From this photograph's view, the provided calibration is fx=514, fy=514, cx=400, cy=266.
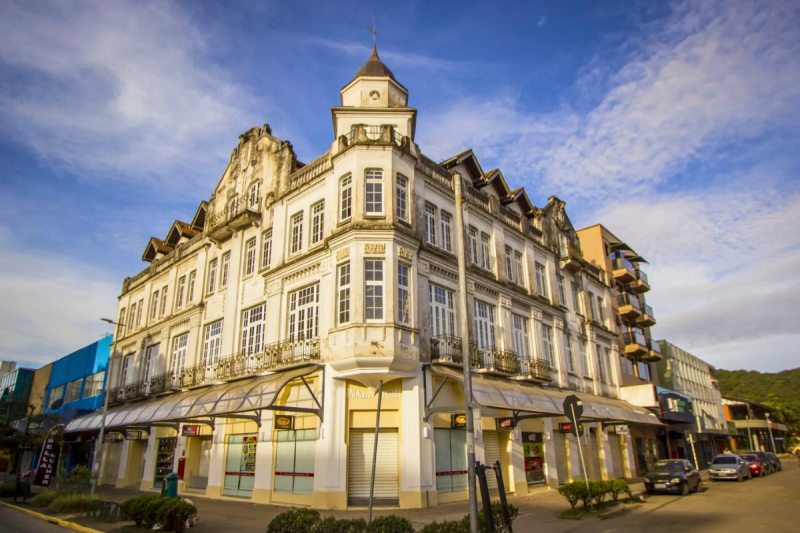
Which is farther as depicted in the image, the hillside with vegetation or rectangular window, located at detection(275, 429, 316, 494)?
the hillside with vegetation

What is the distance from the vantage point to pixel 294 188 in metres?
23.0

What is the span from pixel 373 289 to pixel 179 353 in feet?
53.7

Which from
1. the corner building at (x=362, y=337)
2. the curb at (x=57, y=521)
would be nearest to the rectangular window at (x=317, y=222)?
the corner building at (x=362, y=337)

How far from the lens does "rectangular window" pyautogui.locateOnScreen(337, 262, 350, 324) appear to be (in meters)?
18.2

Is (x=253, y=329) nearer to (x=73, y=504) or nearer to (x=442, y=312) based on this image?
(x=442, y=312)

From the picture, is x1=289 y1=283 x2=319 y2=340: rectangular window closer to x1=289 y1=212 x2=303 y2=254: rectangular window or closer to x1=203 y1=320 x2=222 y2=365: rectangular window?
x1=289 y1=212 x2=303 y2=254: rectangular window

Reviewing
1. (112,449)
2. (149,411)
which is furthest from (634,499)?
(112,449)

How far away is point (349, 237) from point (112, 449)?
25215 mm

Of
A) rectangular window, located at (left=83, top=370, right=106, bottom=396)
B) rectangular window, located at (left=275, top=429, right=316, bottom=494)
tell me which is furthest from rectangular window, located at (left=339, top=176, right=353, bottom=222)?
rectangular window, located at (left=83, top=370, right=106, bottom=396)

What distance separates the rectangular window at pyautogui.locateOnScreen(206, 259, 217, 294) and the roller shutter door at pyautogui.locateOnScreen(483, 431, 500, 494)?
15.9 metres

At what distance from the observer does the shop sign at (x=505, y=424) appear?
20719 millimetres

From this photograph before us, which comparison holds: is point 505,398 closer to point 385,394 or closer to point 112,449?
point 385,394

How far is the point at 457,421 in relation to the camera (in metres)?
17.7

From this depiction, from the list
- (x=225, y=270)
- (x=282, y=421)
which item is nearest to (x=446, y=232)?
(x=282, y=421)
